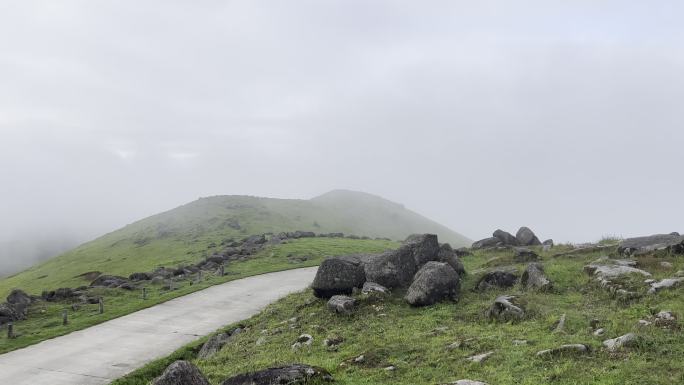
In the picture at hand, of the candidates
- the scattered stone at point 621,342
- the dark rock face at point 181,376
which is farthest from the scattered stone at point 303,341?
the scattered stone at point 621,342

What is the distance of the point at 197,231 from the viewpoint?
4390 inches

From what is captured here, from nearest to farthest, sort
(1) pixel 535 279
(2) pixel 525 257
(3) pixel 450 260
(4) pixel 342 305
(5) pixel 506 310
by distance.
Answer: (5) pixel 506 310, (1) pixel 535 279, (4) pixel 342 305, (3) pixel 450 260, (2) pixel 525 257

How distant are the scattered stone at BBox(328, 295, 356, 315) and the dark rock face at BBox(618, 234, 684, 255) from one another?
54.4 ft

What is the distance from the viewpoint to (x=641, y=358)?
1267 centimetres

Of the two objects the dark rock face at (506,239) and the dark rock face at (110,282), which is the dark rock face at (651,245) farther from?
the dark rock face at (110,282)

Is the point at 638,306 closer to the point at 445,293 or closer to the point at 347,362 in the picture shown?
the point at 445,293

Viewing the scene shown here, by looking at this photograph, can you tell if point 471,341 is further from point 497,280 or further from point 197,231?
point 197,231

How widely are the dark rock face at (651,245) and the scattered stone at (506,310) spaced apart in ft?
37.2

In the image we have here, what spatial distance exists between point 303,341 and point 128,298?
90.7 ft

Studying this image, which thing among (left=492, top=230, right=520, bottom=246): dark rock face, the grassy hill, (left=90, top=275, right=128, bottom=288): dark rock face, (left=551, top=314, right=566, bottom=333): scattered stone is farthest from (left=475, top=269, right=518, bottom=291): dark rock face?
the grassy hill

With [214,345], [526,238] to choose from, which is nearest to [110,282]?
[214,345]

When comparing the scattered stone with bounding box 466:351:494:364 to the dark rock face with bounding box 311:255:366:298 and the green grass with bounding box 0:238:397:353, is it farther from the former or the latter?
the green grass with bounding box 0:238:397:353

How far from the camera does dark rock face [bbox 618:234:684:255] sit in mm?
24672

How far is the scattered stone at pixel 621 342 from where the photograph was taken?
13.6 meters
